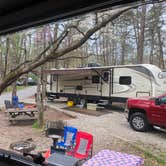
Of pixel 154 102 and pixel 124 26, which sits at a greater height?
pixel 124 26

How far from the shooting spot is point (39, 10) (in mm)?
1103

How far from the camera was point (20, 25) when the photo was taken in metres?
1.32

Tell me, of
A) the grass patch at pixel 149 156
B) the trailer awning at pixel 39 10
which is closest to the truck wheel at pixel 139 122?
the grass patch at pixel 149 156

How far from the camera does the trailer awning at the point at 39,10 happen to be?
95 centimetres

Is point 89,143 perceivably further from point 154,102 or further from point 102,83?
point 102,83

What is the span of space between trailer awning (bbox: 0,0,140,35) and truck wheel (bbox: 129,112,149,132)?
4715mm

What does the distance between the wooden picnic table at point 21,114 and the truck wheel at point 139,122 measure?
10.5 feet

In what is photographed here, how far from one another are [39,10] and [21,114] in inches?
253

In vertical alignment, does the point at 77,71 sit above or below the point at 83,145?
above

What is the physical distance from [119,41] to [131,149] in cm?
239

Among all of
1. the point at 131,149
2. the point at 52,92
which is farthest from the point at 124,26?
A: the point at 52,92

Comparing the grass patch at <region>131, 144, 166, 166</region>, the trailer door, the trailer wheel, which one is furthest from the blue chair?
the trailer wheel

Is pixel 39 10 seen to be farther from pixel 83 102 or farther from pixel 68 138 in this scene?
pixel 83 102

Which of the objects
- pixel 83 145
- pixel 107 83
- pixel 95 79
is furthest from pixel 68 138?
pixel 95 79
